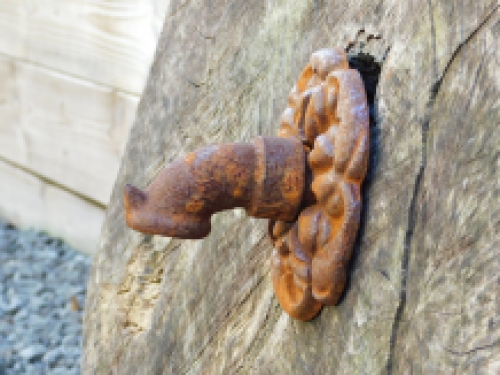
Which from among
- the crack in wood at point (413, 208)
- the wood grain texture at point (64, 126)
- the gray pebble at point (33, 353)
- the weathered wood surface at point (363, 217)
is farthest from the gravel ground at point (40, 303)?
the crack in wood at point (413, 208)

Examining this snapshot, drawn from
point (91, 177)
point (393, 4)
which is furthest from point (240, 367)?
point (91, 177)

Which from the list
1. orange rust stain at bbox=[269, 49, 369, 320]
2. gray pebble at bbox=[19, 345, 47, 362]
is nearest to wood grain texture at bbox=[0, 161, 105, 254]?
gray pebble at bbox=[19, 345, 47, 362]

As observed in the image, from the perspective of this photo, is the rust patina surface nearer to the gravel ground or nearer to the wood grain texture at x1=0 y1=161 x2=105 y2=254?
the gravel ground

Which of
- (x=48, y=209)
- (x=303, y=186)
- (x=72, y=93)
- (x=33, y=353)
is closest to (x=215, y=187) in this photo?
(x=303, y=186)

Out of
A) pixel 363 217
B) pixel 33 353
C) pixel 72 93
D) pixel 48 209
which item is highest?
pixel 363 217

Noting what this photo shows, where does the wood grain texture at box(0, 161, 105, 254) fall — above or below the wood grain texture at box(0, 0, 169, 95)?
below

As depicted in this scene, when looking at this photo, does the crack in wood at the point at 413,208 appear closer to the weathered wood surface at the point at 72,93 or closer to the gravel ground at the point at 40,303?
the weathered wood surface at the point at 72,93

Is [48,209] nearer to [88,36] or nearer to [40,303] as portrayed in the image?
[40,303]

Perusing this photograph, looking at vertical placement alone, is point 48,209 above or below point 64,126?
below
